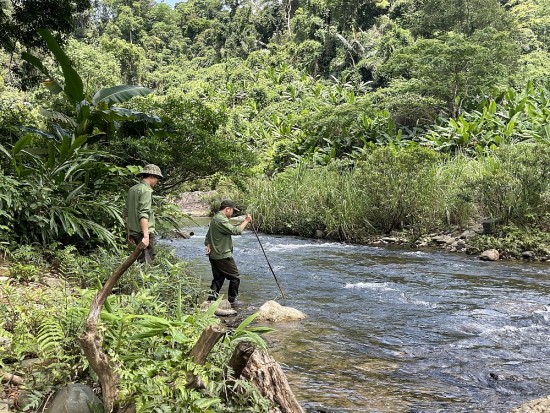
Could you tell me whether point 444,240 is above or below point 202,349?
below

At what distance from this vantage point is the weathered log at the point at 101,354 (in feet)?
8.11

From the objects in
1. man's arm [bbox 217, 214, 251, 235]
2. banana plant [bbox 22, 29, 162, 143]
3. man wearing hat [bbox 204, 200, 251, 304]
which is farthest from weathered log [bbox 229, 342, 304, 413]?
banana plant [bbox 22, 29, 162, 143]

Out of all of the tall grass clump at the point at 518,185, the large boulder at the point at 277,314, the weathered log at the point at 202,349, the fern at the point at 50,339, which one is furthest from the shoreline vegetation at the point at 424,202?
the fern at the point at 50,339

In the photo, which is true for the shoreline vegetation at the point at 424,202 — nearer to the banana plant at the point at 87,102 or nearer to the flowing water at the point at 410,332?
the flowing water at the point at 410,332

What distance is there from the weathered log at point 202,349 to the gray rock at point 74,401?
0.48m

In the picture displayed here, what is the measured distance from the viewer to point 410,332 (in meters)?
6.61

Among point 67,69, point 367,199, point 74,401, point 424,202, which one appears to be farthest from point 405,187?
point 74,401

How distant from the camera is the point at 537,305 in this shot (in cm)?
777

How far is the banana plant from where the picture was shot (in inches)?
311

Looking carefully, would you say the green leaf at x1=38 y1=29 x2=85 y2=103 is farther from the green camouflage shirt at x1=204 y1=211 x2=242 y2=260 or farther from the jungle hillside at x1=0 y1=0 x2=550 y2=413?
the green camouflage shirt at x1=204 y1=211 x2=242 y2=260

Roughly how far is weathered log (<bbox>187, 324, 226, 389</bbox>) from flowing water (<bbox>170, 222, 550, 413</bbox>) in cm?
180

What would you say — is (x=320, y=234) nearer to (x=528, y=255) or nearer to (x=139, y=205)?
(x=528, y=255)

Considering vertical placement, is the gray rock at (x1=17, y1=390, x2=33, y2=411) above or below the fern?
below

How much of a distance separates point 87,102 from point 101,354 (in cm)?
706
